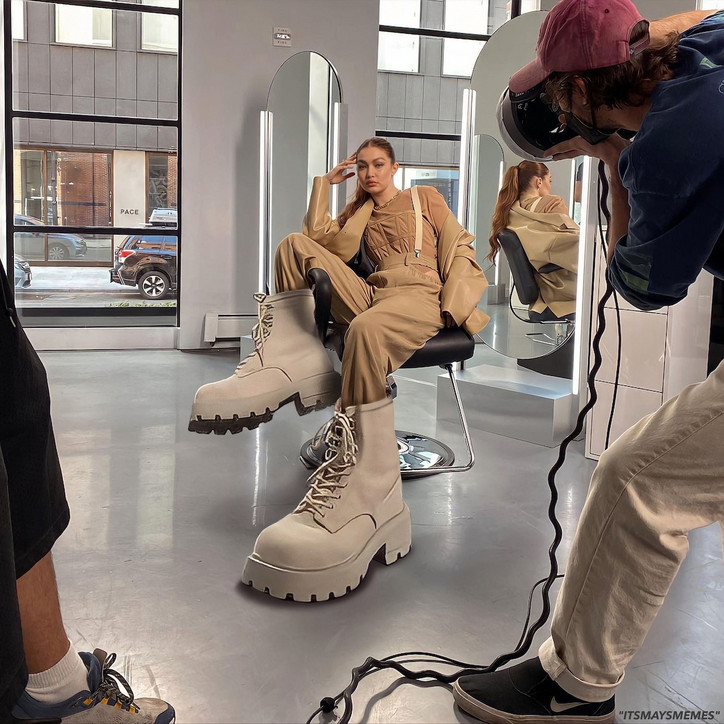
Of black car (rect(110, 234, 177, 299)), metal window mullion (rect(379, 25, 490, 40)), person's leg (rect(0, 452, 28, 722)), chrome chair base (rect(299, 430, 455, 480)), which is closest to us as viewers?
person's leg (rect(0, 452, 28, 722))

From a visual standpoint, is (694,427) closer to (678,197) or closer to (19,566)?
(678,197)

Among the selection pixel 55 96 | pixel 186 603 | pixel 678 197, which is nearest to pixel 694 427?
pixel 678 197

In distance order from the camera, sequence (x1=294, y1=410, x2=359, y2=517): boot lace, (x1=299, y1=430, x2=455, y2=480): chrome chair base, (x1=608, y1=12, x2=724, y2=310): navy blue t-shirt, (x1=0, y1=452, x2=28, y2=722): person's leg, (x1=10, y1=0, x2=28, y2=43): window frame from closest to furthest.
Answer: (x1=0, y1=452, x2=28, y2=722): person's leg < (x1=608, y1=12, x2=724, y2=310): navy blue t-shirt < (x1=294, y1=410, x2=359, y2=517): boot lace < (x1=299, y1=430, x2=455, y2=480): chrome chair base < (x1=10, y1=0, x2=28, y2=43): window frame

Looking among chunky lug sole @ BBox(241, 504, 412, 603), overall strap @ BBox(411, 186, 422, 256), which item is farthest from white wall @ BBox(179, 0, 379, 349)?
chunky lug sole @ BBox(241, 504, 412, 603)

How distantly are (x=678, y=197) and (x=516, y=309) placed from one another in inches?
112

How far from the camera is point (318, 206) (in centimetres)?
294

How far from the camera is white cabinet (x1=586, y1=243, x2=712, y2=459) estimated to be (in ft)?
9.64

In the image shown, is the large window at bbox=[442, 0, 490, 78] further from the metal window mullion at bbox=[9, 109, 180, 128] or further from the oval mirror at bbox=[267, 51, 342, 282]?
the metal window mullion at bbox=[9, 109, 180, 128]

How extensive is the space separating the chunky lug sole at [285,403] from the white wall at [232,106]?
10.5ft

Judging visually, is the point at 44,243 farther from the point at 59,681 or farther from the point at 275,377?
the point at 59,681

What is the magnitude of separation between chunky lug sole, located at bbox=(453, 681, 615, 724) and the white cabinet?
5.82ft

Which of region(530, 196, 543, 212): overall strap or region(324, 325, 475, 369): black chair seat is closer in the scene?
region(324, 325, 475, 369): black chair seat

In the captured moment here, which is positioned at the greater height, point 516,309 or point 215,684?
point 516,309

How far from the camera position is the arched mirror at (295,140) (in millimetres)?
5477
